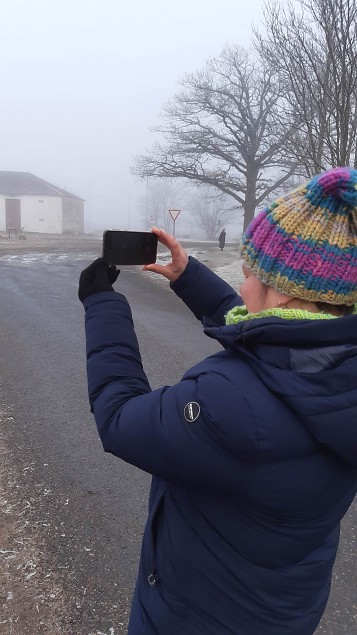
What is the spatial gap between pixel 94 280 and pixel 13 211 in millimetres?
52760

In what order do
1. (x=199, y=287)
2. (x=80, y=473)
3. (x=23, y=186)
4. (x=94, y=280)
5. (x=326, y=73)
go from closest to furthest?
(x=94, y=280)
(x=199, y=287)
(x=80, y=473)
(x=326, y=73)
(x=23, y=186)

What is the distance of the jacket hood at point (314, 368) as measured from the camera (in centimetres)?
100

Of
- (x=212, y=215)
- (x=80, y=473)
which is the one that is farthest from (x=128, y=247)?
(x=212, y=215)

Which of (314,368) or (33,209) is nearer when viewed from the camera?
(314,368)

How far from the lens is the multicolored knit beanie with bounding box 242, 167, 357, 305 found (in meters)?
1.06

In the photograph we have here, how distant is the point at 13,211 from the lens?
165ft

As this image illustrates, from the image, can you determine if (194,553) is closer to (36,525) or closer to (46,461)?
(36,525)

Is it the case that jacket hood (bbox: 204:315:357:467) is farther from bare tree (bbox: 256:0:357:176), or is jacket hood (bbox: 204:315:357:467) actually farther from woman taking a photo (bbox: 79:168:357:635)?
bare tree (bbox: 256:0:357:176)

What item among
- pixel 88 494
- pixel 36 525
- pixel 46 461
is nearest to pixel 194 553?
pixel 36 525

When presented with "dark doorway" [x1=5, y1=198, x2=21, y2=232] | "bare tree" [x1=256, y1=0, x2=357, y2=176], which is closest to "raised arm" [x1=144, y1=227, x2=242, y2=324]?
"bare tree" [x1=256, y1=0, x2=357, y2=176]

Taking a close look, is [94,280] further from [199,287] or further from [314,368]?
[314,368]

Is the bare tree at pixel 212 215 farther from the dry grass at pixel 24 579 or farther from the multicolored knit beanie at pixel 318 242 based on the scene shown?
the multicolored knit beanie at pixel 318 242

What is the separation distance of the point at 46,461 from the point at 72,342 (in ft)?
11.7

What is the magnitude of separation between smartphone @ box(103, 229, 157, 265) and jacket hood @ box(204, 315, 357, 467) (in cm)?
63
